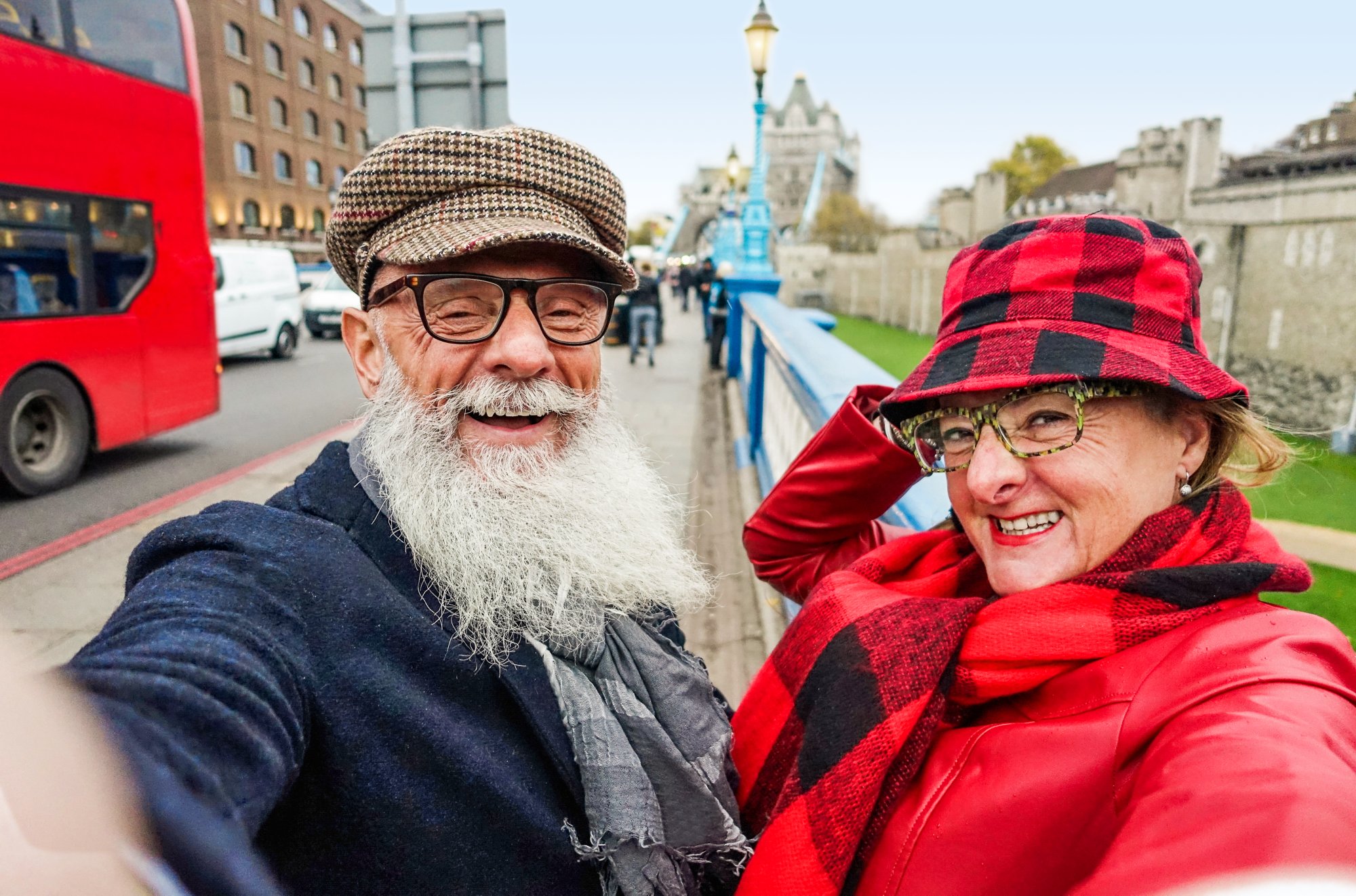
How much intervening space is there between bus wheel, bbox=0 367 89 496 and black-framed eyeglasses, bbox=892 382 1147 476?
7.58 metres

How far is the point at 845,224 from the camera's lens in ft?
198

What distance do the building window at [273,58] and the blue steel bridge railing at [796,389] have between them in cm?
2048

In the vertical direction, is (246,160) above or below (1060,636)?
above

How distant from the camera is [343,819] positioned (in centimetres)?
101

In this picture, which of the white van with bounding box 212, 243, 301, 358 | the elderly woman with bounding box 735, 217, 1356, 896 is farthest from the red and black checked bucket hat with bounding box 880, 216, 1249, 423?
the white van with bounding box 212, 243, 301, 358

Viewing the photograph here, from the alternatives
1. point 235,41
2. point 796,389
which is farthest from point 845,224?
point 796,389

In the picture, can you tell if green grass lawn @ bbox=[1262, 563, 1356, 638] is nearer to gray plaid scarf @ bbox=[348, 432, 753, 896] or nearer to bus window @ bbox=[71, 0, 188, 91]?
gray plaid scarf @ bbox=[348, 432, 753, 896]

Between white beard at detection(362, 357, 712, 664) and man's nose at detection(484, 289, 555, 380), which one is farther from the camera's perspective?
man's nose at detection(484, 289, 555, 380)

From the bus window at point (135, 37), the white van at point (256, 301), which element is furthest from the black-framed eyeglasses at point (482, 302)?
the white van at point (256, 301)

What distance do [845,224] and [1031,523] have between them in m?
62.5

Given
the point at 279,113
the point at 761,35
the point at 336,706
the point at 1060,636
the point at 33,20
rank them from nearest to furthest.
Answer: the point at 336,706 → the point at 1060,636 → the point at 33,20 → the point at 761,35 → the point at 279,113

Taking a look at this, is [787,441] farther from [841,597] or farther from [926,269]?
[926,269]

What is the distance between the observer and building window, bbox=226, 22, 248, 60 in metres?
17.6

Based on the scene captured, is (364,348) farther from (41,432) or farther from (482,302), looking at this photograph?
(41,432)
